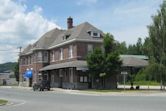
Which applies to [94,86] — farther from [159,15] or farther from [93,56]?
[159,15]

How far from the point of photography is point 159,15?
60.7m

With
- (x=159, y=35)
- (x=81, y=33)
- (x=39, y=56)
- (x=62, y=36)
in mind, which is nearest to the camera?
(x=159, y=35)

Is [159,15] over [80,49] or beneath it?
over

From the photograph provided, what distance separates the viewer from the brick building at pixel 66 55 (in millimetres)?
63025

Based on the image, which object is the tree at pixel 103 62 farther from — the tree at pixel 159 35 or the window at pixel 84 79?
the tree at pixel 159 35

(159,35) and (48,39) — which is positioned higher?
(48,39)

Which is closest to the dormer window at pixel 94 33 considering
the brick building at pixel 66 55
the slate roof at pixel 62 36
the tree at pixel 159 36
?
the brick building at pixel 66 55

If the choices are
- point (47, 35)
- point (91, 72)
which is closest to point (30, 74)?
point (47, 35)

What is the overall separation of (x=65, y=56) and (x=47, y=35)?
1517 centimetres

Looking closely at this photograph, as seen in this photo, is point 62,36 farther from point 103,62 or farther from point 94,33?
point 103,62

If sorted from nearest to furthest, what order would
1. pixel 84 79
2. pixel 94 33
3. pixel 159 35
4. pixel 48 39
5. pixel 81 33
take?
pixel 159 35 < pixel 84 79 < pixel 81 33 < pixel 94 33 < pixel 48 39

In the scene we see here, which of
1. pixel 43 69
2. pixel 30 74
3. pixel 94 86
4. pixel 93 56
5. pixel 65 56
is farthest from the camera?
pixel 30 74

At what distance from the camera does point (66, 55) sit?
68250mm

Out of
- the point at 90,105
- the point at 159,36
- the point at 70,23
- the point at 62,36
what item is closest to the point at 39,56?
the point at 62,36
